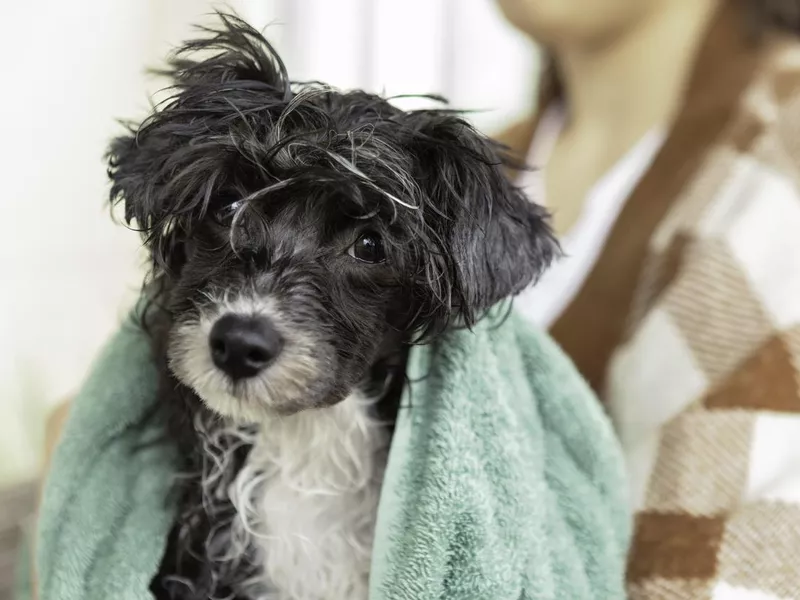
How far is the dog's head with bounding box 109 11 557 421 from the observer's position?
1080mm

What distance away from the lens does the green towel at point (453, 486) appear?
1.14 m

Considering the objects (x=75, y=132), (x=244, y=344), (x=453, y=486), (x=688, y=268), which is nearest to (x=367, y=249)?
(x=244, y=344)

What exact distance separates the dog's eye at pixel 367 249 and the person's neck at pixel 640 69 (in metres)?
1.12

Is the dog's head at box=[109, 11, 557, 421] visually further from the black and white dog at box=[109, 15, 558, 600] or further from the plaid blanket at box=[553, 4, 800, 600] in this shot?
the plaid blanket at box=[553, 4, 800, 600]

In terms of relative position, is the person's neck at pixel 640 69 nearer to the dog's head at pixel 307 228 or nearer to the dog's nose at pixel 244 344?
the dog's head at pixel 307 228

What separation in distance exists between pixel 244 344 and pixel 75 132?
5.61 feet

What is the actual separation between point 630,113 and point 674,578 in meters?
1.30

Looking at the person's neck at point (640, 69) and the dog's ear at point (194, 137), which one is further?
the person's neck at point (640, 69)

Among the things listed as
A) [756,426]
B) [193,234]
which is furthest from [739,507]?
[193,234]

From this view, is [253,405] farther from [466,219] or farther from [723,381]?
[723,381]

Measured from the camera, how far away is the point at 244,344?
1034 millimetres

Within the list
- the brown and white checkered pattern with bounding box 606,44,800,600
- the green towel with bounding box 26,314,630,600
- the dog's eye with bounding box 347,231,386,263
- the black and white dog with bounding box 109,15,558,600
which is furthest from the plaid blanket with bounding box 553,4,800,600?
the dog's eye with bounding box 347,231,386,263

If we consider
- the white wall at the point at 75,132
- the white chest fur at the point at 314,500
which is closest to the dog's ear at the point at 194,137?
the white chest fur at the point at 314,500

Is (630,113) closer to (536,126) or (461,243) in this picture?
(536,126)
